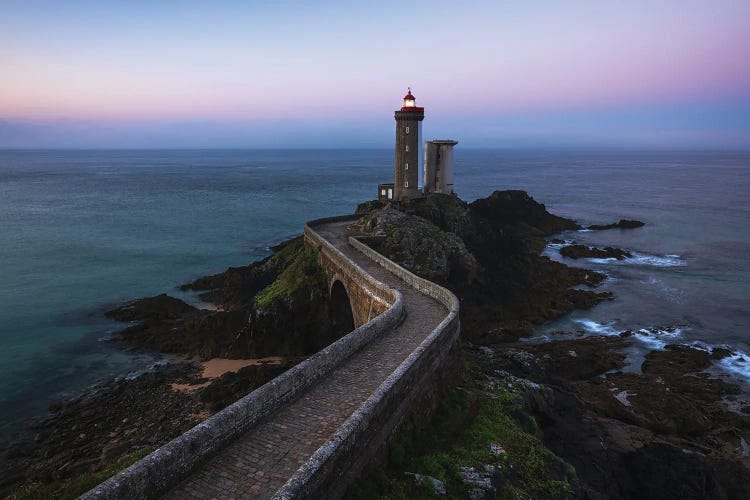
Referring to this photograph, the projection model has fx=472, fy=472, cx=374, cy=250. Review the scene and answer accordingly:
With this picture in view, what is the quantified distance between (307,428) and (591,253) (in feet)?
143

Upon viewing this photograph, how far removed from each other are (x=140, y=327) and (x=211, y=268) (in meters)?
14.8

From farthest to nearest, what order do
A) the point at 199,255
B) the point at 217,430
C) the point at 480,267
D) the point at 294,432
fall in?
the point at 199,255 < the point at 480,267 < the point at 294,432 < the point at 217,430

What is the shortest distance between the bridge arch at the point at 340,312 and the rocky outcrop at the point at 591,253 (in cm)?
2882

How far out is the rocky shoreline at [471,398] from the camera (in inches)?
460

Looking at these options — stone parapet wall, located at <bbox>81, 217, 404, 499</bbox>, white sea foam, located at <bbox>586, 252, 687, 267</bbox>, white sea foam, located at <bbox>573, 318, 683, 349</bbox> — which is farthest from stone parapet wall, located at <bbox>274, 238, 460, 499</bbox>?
white sea foam, located at <bbox>586, 252, 687, 267</bbox>

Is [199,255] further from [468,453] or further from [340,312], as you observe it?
[468,453]

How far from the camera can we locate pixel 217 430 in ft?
29.3

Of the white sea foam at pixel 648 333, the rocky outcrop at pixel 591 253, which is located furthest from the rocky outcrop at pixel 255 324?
the rocky outcrop at pixel 591 253

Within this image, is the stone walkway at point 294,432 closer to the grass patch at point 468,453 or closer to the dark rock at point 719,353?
the grass patch at point 468,453

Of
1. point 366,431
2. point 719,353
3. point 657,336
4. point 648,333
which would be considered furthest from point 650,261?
point 366,431

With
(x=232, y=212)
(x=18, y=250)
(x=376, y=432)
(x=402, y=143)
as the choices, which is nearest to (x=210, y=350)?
(x=376, y=432)

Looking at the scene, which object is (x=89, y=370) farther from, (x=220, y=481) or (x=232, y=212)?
(x=232, y=212)

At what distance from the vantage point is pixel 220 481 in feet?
26.7

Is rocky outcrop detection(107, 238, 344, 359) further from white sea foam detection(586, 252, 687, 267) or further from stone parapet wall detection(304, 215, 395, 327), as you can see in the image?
white sea foam detection(586, 252, 687, 267)
